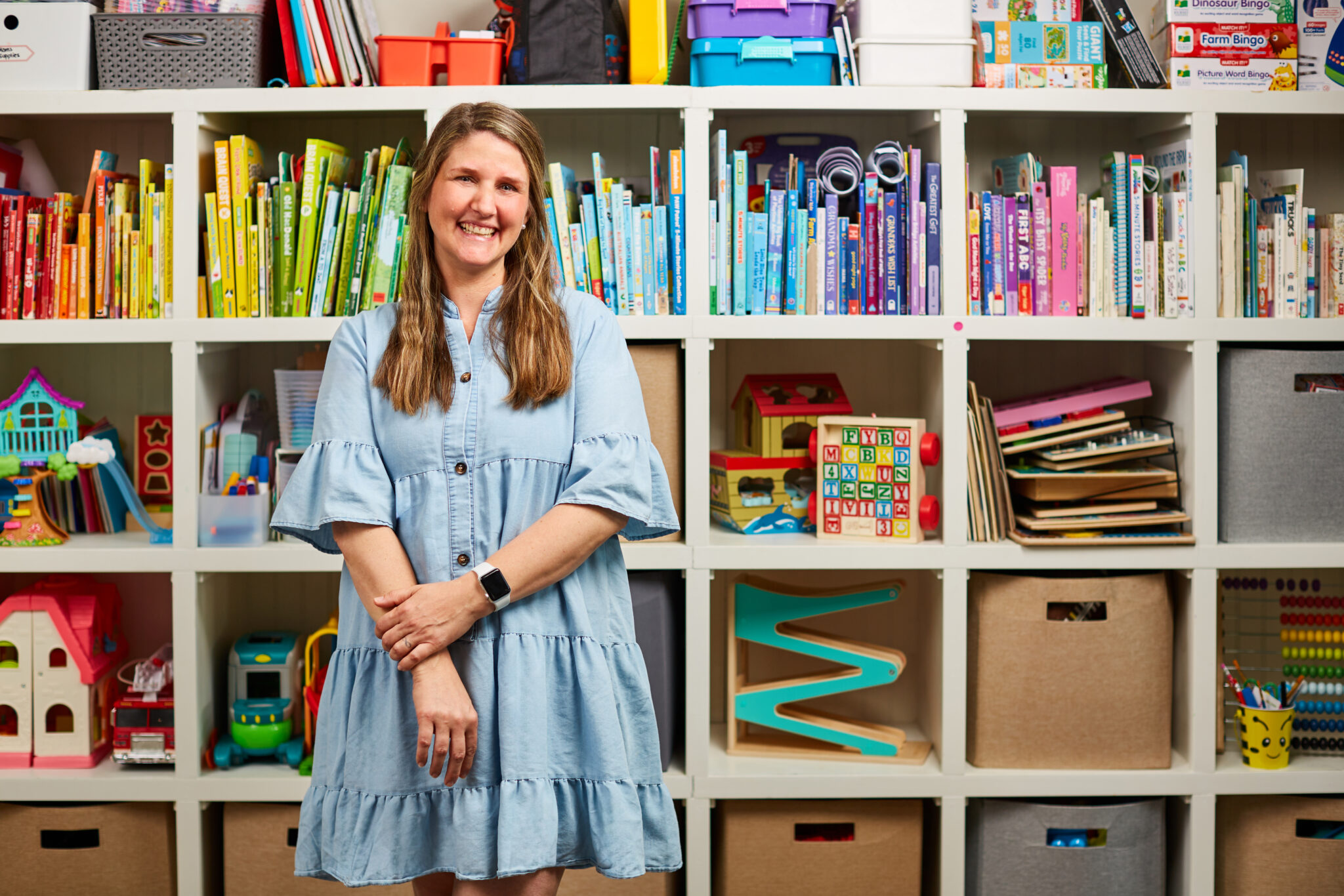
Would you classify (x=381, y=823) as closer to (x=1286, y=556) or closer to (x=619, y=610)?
(x=619, y=610)

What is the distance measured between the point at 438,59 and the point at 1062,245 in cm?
121

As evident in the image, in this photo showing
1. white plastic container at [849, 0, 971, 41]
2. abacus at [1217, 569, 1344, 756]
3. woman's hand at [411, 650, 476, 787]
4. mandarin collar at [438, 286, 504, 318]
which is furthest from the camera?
abacus at [1217, 569, 1344, 756]

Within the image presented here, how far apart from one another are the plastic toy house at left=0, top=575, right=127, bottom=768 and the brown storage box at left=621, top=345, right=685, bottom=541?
3.65ft

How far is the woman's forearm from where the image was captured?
138cm

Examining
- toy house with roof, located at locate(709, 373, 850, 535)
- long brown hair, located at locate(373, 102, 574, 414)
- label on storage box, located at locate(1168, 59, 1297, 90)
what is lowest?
toy house with roof, located at locate(709, 373, 850, 535)

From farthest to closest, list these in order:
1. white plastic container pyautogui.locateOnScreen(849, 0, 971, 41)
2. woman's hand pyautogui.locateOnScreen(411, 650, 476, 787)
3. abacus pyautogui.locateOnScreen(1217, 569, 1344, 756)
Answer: abacus pyautogui.locateOnScreen(1217, 569, 1344, 756)
white plastic container pyautogui.locateOnScreen(849, 0, 971, 41)
woman's hand pyautogui.locateOnScreen(411, 650, 476, 787)

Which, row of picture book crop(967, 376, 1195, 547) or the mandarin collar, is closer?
the mandarin collar

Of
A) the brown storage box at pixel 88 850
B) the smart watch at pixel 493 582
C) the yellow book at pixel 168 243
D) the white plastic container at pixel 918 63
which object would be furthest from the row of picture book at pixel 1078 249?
the brown storage box at pixel 88 850

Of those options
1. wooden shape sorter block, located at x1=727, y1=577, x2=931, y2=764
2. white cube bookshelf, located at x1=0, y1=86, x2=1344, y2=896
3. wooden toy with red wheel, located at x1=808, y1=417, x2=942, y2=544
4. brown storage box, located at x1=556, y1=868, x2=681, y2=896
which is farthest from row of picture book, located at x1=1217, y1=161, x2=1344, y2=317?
brown storage box, located at x1=556, y1=868, x2=681, y2=896

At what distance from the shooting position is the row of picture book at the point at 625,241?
2113mm

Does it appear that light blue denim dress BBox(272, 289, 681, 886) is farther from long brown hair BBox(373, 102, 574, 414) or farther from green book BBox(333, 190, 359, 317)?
green book BBox(333, 190, 359, 317)

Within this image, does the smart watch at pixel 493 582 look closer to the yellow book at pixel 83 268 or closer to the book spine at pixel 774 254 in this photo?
the book spine at pixel 774 254

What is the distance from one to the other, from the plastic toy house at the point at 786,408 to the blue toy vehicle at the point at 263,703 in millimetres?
998

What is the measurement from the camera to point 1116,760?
2.15 m
